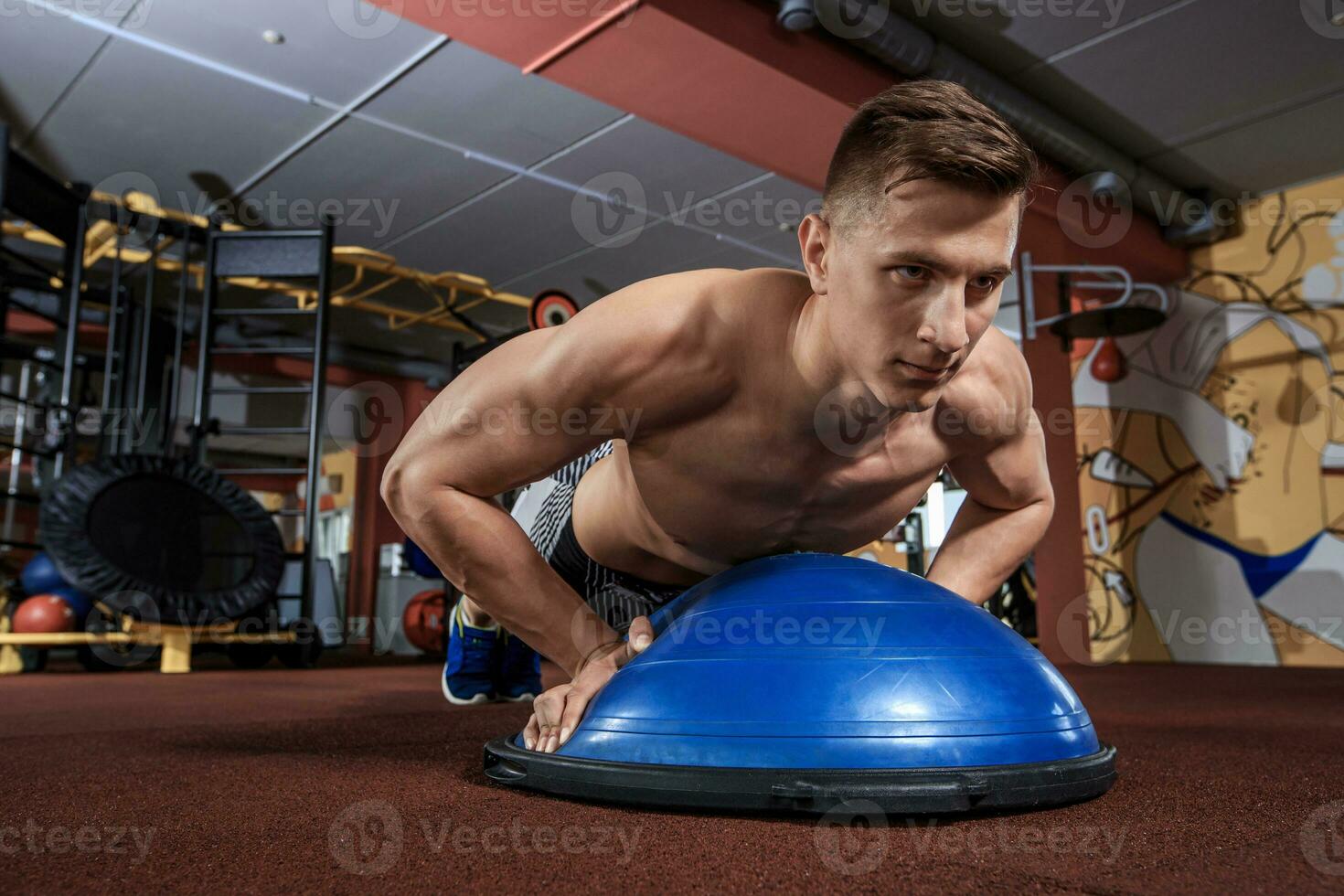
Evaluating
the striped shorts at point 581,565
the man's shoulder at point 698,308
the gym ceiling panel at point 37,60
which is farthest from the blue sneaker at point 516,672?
the gym ceiling panel at point 37,60

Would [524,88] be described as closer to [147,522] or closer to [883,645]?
[147,522]

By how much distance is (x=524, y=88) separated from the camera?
377 centimetres

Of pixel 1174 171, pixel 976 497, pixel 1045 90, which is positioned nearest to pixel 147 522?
pixel 976 497

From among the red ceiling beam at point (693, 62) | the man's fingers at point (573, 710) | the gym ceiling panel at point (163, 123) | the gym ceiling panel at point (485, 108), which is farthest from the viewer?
the gym ceiling panel at point (163, 123)

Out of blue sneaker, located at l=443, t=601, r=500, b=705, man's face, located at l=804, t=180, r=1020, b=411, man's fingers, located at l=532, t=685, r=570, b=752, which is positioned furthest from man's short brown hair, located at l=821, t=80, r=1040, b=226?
blue sneaker, located at l=443, t=601, r=500, b=705

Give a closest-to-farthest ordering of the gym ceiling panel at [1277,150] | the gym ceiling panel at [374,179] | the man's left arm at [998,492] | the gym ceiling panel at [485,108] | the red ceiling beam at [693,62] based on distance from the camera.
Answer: the man's left arm at [998,492]
the red ceiling beam at [693,62]
the gym ceiling panel at [485,108]
the gym ceiling panel at [1277,150]
the gym ceiling panel at [374,179]

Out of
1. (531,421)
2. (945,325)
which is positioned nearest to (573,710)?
(531,421)

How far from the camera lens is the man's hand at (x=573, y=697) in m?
1.06

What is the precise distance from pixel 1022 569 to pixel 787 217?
2.09 meters

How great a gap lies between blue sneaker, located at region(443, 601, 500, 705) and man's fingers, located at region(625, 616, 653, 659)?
108 cm

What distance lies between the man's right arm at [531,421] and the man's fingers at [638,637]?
9 cm

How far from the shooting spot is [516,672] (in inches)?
88.8

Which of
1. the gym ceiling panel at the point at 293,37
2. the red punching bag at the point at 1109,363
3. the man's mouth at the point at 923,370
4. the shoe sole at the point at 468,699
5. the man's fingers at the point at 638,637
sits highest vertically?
the gym ceiling panel at the point at 293,37

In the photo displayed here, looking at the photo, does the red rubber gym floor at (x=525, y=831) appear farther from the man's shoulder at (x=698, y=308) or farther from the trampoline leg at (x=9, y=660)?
the trampoline leg at (x=9, y=660)
